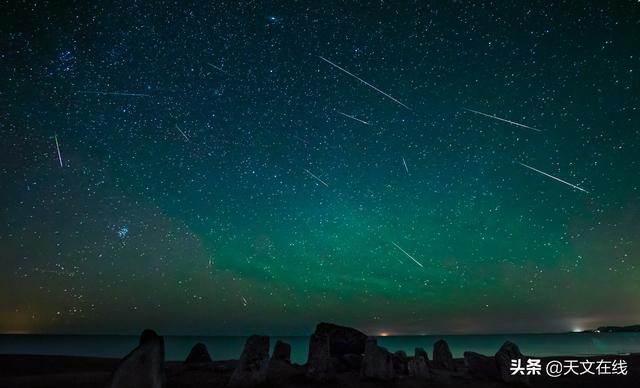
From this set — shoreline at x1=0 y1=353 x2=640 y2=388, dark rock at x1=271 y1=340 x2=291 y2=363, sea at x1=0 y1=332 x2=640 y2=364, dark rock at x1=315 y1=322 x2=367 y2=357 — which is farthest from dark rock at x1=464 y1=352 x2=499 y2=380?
sea at x1=0 y1=332 x2=640 y2=364

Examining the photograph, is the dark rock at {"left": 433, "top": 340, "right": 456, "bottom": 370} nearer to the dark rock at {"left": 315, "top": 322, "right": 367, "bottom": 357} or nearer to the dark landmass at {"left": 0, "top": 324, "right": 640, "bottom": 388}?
the dark landmass at {"left": 0, "top": 324, "right": 640, "bottom": 388}

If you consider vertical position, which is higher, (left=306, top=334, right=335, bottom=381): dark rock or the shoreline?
(left=306, top=334, right=335, bottom=381): dark rock

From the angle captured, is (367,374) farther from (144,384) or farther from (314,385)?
(144,384)

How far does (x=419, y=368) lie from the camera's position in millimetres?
12492

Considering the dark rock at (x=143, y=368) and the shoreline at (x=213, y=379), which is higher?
the dark rock at (x=143, y=368)

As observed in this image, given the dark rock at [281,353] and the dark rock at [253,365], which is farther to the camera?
the dark rock at [281,353]

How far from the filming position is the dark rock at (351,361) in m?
13.7

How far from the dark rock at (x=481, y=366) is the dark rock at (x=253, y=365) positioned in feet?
26.5

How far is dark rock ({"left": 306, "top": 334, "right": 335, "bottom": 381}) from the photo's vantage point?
11.1m

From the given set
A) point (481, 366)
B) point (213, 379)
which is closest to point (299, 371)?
point (213, 379)

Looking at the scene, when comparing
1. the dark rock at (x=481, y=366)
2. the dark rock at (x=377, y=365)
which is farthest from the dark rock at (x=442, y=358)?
the dark rock at (x=377, y=365)

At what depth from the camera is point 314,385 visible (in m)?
10.5

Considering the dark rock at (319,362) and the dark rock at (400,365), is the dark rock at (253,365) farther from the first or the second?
the dark rock at (400,365)

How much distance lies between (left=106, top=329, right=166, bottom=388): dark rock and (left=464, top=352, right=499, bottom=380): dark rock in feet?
35.9
